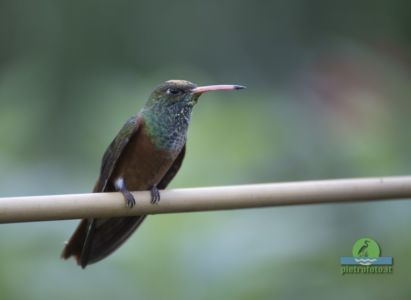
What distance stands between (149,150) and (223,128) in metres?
0.66

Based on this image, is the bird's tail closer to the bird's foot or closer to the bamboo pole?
the bird's foot

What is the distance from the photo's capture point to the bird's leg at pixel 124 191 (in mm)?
2154

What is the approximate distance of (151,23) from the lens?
5258 millimetres

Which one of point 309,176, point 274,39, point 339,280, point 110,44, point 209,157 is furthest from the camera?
point 274,39

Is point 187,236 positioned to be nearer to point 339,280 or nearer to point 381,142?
point 339,280

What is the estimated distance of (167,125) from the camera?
2.70m

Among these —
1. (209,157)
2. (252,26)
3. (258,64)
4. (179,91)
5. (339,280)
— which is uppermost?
(252,26)

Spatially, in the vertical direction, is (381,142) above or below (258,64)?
below

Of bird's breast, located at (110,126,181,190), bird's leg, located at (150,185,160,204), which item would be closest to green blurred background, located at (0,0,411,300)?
bird's breast, located at (110,126,181,190)

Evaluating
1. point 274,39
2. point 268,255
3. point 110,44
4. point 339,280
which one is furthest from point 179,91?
point 274,39

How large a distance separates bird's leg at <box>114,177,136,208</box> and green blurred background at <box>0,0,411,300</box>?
0.23 m

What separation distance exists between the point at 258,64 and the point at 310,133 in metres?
1.77

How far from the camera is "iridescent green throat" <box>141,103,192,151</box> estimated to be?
2682mm

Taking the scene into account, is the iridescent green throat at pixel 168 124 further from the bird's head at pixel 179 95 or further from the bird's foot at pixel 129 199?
the bird's foot at pixel 129 199
